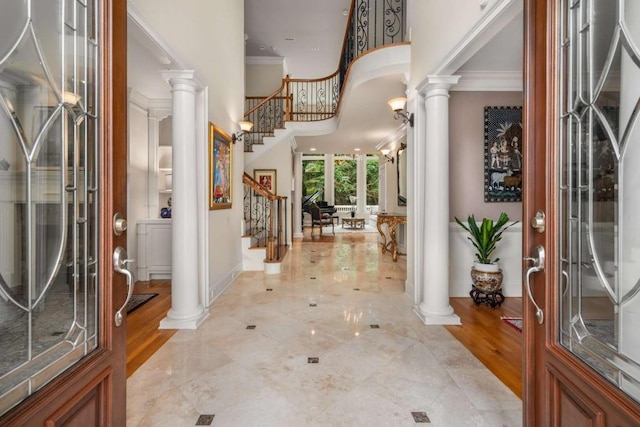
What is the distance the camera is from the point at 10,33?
0.85 metres

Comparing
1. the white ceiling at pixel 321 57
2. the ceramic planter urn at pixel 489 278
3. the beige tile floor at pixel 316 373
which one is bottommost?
the beige tile floor at pixel 316 373

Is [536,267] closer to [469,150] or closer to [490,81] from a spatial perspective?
[469,150]

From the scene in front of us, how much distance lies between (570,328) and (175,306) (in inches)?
122

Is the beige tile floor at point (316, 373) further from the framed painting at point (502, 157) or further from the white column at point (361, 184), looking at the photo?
the white column at point (361, 184)

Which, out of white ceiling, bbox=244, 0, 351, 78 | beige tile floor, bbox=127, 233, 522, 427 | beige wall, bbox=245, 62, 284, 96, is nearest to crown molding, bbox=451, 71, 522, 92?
beige tile floor, bbox=127, 233, 522, 427

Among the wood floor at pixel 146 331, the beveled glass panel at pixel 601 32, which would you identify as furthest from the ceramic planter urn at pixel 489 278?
the wood floor at pixel 146 331

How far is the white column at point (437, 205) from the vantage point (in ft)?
10.4

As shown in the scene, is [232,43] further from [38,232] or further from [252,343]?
[38,232]

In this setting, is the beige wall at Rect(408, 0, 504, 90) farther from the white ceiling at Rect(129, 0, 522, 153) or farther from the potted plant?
the potted plant

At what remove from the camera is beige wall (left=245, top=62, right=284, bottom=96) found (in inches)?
348

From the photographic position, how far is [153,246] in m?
4.73

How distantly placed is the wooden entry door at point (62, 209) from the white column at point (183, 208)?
76.2 inches

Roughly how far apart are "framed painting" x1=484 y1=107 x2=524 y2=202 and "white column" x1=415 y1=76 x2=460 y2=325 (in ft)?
3.96

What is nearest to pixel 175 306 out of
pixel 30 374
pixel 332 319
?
pixel 332 319
